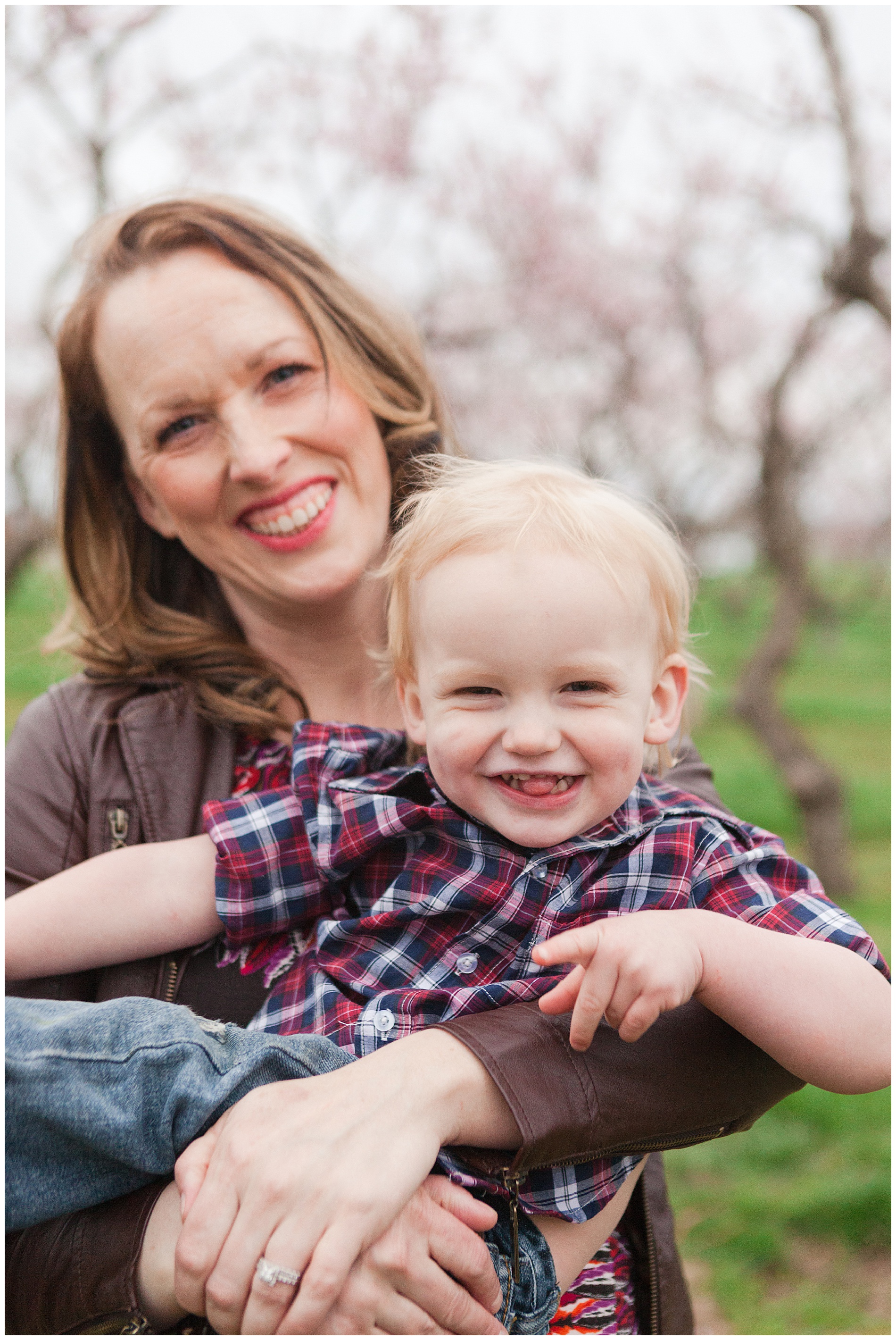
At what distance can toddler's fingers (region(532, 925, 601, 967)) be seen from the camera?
1.38 m

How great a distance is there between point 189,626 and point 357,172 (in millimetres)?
5968

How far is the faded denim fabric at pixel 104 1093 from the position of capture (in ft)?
4.73

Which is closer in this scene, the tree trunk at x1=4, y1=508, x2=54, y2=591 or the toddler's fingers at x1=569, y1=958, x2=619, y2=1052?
the toddler's fingers at x1=569, y1=958, x2=619, y2=1052

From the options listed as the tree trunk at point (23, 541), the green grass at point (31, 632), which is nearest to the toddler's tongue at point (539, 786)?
the green grass at point (31, 632)

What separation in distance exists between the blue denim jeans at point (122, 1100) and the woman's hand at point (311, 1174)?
6 centimetres

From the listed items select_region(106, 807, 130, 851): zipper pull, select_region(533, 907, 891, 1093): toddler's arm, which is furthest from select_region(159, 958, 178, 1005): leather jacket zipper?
select_region(533, 907, 891, 1093): toddler's arm

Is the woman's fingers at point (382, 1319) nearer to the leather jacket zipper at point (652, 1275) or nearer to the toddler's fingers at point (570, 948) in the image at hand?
the toddler's fingers at point (570, 948)

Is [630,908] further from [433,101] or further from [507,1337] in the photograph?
[433,101]

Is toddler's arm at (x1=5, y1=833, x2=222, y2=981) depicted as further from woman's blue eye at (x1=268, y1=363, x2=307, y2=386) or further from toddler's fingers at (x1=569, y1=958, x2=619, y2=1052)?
woman's blue eye at (x1=268, y1=363, x2=307, y2=386)

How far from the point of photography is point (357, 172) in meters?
7.30

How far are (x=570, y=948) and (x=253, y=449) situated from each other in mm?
1169

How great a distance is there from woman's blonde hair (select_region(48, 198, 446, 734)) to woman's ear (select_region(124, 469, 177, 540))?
21mm

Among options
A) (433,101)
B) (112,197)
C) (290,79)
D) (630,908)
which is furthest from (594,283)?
(630,908)

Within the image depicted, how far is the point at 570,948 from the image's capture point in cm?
139
